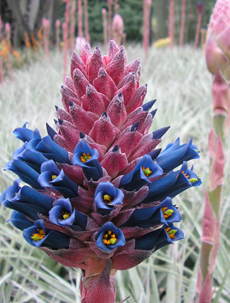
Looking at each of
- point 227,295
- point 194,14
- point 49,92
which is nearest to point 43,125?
point 49,92

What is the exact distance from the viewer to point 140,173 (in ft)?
2.51

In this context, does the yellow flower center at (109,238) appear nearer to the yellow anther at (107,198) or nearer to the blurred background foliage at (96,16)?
the yellow anther at (107,198)

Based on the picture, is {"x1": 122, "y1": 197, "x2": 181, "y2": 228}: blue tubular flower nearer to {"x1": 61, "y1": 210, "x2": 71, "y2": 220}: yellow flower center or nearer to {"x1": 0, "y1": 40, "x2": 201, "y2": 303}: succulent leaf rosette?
{"x1": 0, "y1": 40, "x2": 201, "y2": 303}: succulent leaf rosette

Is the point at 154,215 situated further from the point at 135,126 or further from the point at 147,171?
the point at 135,126

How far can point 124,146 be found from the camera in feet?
2.82

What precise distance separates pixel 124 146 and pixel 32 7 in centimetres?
925

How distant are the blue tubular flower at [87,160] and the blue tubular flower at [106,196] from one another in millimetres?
52

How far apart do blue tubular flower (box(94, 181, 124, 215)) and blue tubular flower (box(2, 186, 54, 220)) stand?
14cm

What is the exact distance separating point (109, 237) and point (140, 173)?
0.62ft

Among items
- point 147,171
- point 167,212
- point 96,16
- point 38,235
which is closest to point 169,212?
point 167,212

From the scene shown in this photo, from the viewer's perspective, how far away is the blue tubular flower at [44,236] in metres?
0.77

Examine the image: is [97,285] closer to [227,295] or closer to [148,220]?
[148,220]

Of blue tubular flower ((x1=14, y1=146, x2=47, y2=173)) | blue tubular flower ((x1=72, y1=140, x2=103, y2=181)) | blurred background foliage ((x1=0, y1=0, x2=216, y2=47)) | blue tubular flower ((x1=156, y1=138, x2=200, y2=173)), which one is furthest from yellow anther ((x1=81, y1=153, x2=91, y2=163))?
blurred background foliage ((x1=0, y1=0, x2=216, y2=47))

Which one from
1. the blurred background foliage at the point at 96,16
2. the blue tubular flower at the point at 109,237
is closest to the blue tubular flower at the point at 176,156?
the blue tubular flower at the point at 109,237
